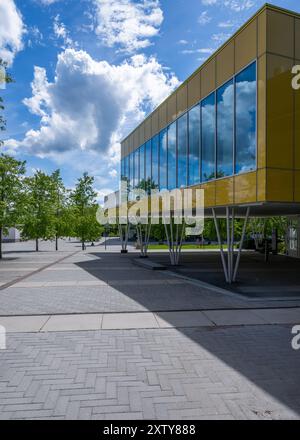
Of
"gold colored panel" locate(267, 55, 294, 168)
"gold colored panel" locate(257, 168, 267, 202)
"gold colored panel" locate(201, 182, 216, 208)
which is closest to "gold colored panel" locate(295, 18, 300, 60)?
"gold colored panel" locate(267, 55, 294, 168)

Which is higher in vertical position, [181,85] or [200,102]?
[181,85]

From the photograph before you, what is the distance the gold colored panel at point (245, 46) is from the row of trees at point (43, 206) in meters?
18.4

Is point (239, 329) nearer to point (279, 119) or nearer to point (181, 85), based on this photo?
point (279, 119)

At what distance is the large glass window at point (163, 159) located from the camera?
68.2 ft

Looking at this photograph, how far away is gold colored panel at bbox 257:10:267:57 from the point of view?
11.1 meters

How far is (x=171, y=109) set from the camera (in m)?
19.4

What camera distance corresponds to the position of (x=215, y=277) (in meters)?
15.7

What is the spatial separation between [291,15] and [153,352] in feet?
38.1

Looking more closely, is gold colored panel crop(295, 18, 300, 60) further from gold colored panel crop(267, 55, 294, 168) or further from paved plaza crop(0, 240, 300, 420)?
paved plaza crop(0, 240, 300, 420)

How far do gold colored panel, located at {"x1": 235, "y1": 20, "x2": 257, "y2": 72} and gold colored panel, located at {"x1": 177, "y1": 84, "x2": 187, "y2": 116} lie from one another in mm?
4855

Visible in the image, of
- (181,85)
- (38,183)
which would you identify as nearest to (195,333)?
(181,85)

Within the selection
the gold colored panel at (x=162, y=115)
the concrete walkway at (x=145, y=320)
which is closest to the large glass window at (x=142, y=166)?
the gold colored panel at (x=162, y=115)

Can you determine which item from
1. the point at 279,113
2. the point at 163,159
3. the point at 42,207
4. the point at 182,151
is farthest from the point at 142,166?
the point at 279,113

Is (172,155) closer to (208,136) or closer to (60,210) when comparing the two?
(208,136)
